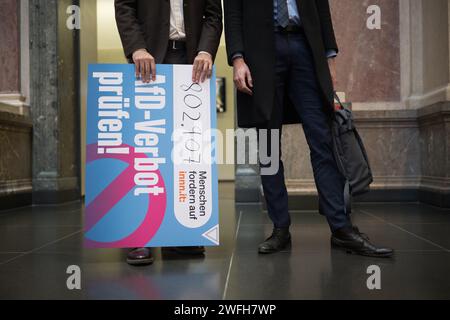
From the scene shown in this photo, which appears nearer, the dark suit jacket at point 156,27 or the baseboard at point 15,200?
the dark suit jacket at point 156,27

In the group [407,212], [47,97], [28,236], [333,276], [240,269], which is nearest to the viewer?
[333,276]

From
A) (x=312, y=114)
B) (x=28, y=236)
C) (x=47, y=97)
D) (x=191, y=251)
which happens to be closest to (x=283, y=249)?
(x=191, y=251)

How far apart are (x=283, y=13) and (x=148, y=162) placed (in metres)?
0.94

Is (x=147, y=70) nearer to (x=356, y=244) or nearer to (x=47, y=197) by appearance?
(x=356, y=244)

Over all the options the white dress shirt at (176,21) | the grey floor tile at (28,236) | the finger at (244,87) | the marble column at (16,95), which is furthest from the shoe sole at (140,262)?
the marble column at (16,95)

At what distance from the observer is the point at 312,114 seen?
209 centimetres

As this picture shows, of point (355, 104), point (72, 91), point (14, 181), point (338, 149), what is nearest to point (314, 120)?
point (338, 149)

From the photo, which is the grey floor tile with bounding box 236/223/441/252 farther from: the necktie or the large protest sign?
the necktie

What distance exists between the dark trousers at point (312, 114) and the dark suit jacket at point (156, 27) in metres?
0.35

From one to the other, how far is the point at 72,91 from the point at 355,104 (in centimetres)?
313

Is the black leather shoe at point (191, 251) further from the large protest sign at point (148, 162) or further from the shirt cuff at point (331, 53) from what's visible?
the shirt cuff at point (331, 53)

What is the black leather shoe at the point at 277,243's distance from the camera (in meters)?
2.07

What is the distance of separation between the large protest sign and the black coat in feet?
0.82

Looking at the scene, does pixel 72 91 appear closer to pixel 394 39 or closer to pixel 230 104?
pixel 394 39
